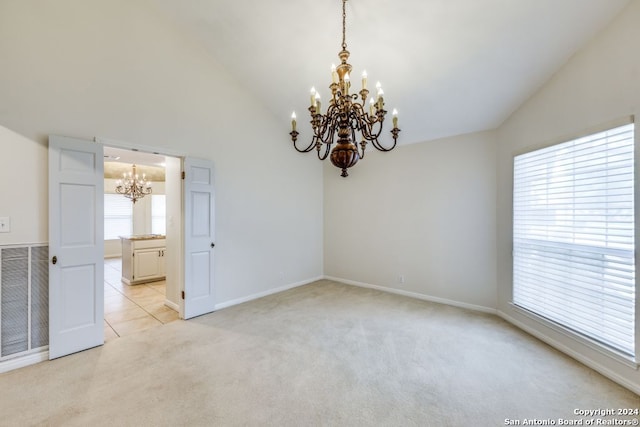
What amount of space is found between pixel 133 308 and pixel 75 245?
1768 mm

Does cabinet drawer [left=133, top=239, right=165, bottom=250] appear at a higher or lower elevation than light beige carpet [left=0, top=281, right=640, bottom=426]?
higher

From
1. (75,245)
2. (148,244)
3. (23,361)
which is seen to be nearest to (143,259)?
(148,244)

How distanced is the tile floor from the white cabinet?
0.15 metres

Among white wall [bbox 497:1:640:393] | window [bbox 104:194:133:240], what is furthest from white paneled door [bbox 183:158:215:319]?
window [bbox 104:194:133:240]

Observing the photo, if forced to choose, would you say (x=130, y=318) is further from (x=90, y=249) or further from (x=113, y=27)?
(x=113, y=27)

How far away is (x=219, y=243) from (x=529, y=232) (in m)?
4.19

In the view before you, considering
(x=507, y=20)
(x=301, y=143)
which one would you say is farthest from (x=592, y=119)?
(x=301, y=143)

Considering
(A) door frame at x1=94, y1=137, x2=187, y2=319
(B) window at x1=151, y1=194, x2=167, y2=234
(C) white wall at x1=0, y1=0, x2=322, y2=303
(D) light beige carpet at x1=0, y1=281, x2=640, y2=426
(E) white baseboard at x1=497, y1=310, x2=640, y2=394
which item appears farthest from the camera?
(B) window at x1=151, y1=194, x2=167, y2=234

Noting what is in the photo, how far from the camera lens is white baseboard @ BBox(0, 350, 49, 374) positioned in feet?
8.21

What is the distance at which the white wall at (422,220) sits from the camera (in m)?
4.03

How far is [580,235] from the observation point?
2.75 m

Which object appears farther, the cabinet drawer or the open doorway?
the cabinet drawer

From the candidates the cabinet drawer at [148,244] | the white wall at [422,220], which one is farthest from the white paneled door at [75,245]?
the white wall at [422,220]

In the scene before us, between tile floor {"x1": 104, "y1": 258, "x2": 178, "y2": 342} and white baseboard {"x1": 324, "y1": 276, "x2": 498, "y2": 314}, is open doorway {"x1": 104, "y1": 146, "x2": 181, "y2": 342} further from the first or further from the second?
white baseboard {"x1": 324, "y1": 276, "x2": 498, "y2": 314}
